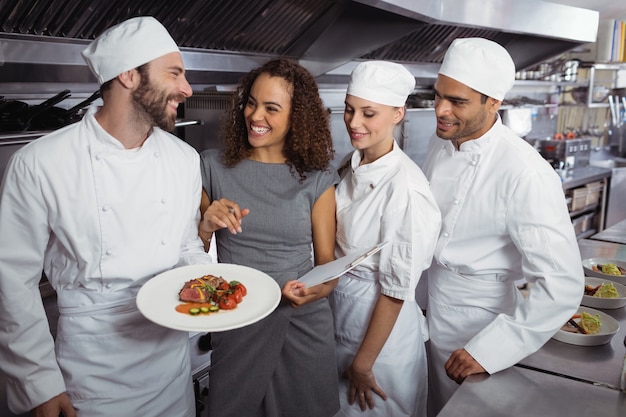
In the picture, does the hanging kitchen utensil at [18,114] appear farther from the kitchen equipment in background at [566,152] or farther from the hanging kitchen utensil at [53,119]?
the kitchen equipment in background at [566,152]

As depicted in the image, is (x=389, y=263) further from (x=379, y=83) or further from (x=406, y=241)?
(x=379, y=83)

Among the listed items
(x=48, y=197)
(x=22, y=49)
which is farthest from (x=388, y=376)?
(x=22, y=49)

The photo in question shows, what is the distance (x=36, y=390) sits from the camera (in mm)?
1404

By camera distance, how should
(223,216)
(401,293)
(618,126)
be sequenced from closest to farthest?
1. (223,216)
2. (401,293)
3. (618,126)

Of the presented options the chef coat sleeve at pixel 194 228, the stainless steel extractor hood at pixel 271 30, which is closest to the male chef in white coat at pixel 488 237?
the chef coat sleeve at pixel 194 228

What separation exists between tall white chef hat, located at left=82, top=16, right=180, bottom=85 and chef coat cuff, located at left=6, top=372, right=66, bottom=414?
0.79 m

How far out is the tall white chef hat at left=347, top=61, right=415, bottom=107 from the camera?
1.74m

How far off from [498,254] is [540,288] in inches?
8.0

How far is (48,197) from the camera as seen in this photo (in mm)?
1396

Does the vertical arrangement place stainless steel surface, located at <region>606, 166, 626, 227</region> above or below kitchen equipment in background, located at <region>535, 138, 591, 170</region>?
below

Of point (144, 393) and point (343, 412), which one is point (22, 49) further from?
point (343, 412)

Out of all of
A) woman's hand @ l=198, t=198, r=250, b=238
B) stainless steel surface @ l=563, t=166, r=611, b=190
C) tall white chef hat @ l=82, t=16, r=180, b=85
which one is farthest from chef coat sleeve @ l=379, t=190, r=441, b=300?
stainless steel surface @ l=563, t=166, r=611, b=190

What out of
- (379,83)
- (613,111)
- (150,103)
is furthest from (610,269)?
(613,111)

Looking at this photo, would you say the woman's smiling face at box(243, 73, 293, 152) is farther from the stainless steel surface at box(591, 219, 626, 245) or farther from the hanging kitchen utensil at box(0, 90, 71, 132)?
the stainless steel surface at box(591, 219, 626, 245)
